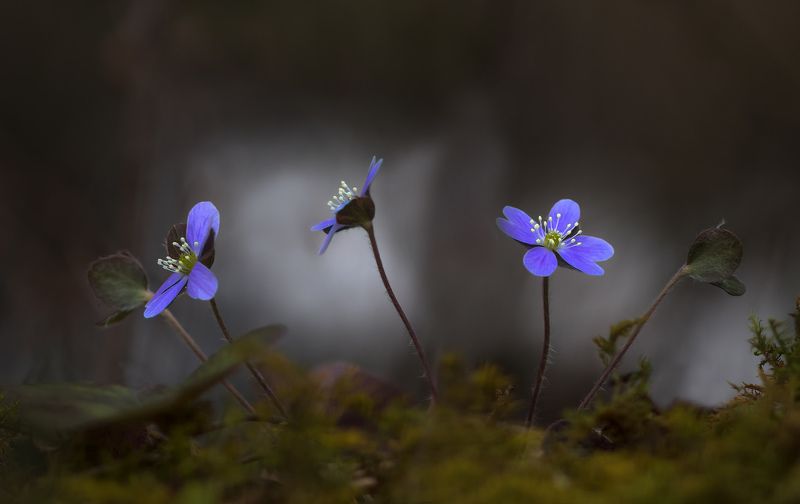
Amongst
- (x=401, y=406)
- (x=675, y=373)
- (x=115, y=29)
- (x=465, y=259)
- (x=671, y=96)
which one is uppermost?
(x=671, y=96)

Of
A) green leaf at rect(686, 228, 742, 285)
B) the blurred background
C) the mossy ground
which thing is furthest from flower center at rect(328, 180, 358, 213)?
the blurred background

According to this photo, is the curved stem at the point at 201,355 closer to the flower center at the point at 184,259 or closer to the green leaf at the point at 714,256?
the flower center at the point at 184,259

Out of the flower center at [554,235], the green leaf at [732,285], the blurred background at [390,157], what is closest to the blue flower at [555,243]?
the flower center at [554,235]

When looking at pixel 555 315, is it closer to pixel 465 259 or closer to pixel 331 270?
pixel 465 259

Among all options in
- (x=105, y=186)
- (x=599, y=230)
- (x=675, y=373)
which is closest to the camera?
(x=675, y=373)

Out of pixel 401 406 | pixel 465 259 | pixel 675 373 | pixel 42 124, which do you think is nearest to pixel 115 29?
pixel 42 124

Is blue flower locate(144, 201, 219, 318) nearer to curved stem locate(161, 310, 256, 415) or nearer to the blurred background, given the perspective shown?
curved stem locate(161, 310, 256, 415)
